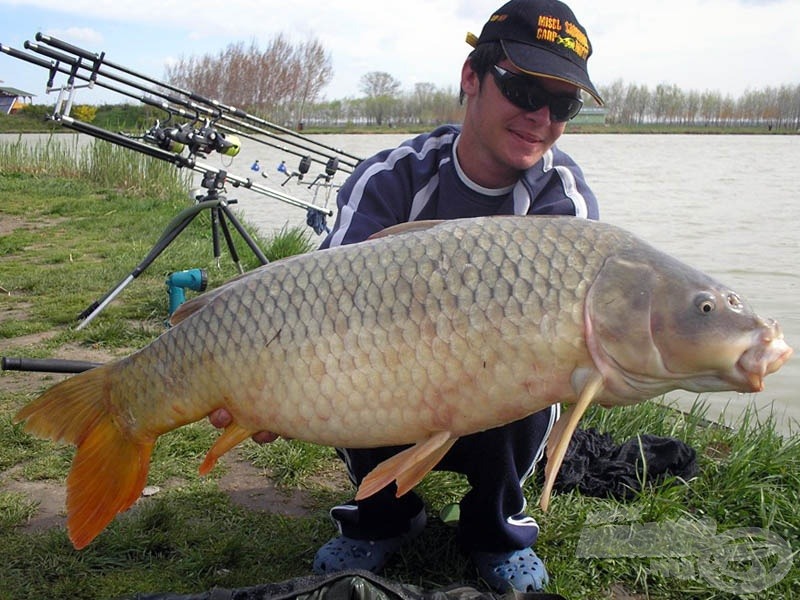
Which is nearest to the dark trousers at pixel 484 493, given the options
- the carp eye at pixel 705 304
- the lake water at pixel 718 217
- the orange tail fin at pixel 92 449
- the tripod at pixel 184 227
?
the orange tail fin at pixel 92 449

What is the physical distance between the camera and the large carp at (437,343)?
3.77ft

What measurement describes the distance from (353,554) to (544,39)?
1.20 metres

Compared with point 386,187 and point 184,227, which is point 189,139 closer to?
point 184,227

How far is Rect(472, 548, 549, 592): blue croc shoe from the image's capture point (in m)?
1.68

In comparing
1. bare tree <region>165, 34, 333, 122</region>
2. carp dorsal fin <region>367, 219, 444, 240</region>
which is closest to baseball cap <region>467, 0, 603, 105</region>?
carp dorsal fin <region>367, 219, 444, 240</region>

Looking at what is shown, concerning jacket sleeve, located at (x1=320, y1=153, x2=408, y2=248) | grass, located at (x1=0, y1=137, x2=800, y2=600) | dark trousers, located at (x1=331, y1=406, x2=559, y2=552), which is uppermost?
jacket sleeve, located at (x1=320, y1=153, x2=408, y2=248)

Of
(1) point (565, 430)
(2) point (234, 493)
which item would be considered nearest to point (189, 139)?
(2) point (234, 493)

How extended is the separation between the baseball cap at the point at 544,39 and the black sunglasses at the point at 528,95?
3cm

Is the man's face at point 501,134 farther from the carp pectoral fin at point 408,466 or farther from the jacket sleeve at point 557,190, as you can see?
the carp pectoral fin at point 408,466

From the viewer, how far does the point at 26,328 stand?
3586 mm

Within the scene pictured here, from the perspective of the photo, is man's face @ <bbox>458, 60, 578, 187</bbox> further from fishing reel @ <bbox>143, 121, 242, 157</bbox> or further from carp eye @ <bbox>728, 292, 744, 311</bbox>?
fishing reel @ <bbox>143, 121, 242, 157</bbox>

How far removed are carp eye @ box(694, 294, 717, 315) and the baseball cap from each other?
729mm

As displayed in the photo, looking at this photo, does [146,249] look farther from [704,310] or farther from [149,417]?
[704,310]

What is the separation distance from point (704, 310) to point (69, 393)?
3.52 feet
